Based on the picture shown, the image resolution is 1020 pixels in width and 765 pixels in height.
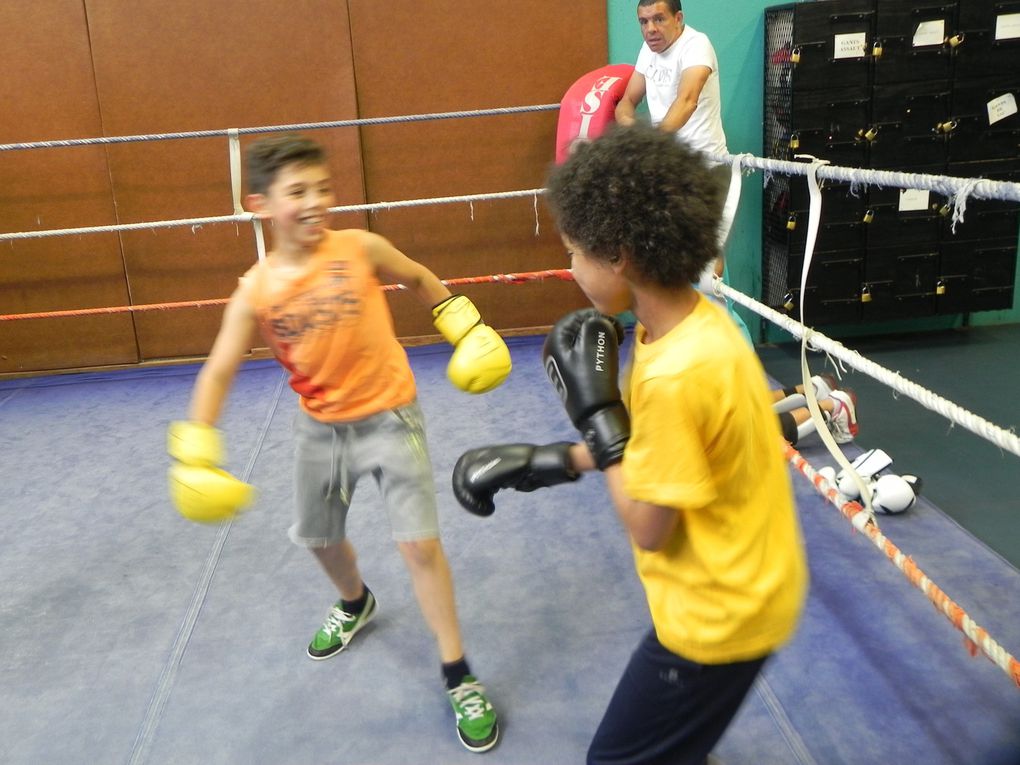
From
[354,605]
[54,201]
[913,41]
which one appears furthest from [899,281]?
[54,201]

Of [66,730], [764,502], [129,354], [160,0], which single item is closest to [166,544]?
[66,730]

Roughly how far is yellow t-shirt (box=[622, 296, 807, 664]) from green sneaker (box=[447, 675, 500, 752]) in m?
0.64

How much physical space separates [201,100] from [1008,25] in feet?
11.7

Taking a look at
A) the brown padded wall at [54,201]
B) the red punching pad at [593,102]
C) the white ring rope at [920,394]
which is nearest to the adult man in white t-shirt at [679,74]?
the red punching pad at [593,102]

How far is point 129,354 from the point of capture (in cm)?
427

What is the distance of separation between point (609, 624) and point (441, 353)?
2468mm

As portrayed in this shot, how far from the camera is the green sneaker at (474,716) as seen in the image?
4.99 feet

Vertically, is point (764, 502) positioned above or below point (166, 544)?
above

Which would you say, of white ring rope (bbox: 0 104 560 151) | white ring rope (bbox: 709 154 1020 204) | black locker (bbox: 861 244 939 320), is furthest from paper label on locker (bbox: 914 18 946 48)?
white ring rope (bbox: 709 154 1020 204)

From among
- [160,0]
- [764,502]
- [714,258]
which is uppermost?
[160,0]

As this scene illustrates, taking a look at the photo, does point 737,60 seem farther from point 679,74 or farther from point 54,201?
point 54,201

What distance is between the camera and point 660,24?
3.00 meters

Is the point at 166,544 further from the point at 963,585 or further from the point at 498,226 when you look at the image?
the point at 498,226

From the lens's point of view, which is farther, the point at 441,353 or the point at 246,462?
the point at 441,353
